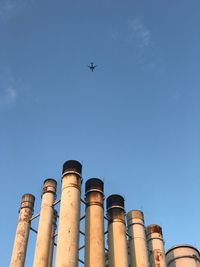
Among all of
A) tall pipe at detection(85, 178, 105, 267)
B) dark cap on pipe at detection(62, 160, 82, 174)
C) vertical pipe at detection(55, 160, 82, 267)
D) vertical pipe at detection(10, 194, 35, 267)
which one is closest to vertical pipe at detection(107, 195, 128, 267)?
tall pipe at detection(85, 178, 105, 267)

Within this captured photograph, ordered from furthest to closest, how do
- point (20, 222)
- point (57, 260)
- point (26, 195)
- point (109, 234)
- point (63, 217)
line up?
1. point (26, 195)
2. point (20, 222)
3. point (109, 234)
4. point (63, 217)
5. point (57, 260)

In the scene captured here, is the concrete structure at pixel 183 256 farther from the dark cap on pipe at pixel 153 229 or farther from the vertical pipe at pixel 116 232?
the vertical pipe at pixel 116 232

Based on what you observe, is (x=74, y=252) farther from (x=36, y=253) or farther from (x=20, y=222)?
(x=20, y=222)

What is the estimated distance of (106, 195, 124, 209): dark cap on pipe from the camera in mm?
26364

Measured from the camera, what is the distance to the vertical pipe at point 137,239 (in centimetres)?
2448

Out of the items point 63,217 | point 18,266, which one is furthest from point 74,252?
point 18,266

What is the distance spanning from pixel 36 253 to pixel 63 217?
3.28 meters

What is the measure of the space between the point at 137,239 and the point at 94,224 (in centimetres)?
471

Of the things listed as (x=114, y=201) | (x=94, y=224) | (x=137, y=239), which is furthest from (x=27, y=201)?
(x=137, y=239)

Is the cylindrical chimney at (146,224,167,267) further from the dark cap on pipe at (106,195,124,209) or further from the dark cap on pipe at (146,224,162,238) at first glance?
the dark cap on pipe at (106,195,124,209)

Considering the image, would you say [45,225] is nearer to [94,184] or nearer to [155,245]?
[94,184]

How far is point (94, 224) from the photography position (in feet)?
74.9

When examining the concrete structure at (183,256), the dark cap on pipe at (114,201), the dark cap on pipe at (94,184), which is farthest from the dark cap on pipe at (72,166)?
the concrete structure at (183,256)

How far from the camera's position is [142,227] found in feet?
89.3
